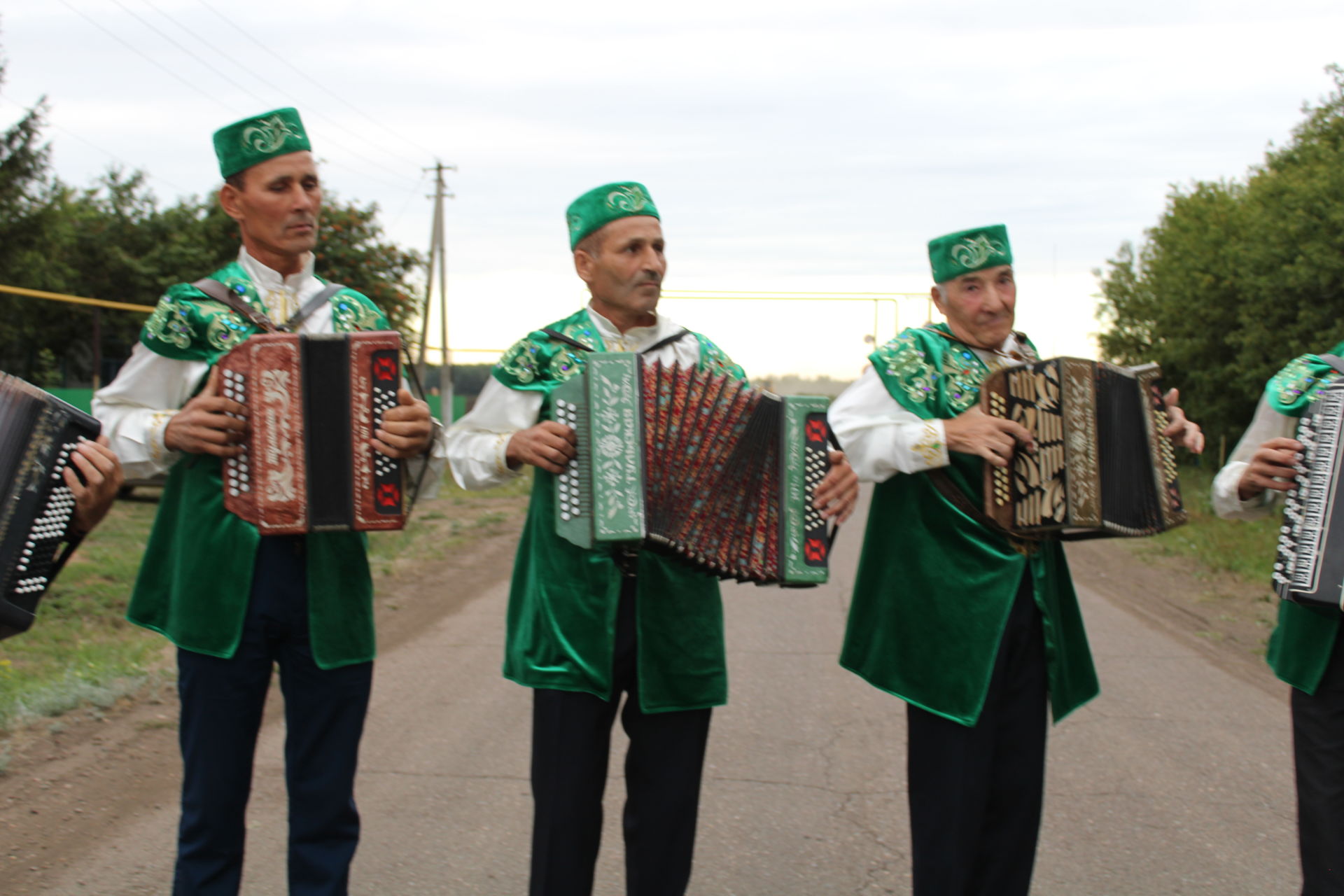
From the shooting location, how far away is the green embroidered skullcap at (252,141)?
3.43 metres

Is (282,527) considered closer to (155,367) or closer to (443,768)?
(155,367)

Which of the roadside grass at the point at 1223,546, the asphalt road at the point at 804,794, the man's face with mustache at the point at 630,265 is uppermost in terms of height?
the man's face with mustache at the point at 630,265

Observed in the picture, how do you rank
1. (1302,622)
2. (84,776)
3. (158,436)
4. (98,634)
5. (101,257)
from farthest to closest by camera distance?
(101,257) < (98,634) < (84,776) < (1302,622) < (158,436)

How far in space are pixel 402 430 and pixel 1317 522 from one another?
2.29 meters

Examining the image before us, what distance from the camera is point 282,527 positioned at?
10.6 feet

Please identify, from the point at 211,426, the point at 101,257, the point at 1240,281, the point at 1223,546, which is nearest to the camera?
the point at 211,426

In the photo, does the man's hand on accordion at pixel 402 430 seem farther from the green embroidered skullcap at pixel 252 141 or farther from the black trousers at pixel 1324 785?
the black trousers at pixel 1324 785

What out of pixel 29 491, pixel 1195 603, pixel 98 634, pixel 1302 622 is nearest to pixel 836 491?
pixel 1302 622

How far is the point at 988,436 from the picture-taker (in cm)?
337

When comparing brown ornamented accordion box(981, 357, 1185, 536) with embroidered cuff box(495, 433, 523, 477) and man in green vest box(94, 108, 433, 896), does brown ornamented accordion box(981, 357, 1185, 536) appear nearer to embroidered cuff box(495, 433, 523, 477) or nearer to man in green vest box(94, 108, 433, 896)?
embroidered cuff box(495, 433, 523, 477)

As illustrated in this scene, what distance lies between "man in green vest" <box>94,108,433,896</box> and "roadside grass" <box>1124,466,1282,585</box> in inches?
367

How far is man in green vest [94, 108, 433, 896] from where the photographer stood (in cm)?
332

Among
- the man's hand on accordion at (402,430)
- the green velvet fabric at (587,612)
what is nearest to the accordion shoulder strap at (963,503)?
the green velvet fabric at (587,612)

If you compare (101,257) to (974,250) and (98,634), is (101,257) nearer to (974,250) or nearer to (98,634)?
(98,634)
